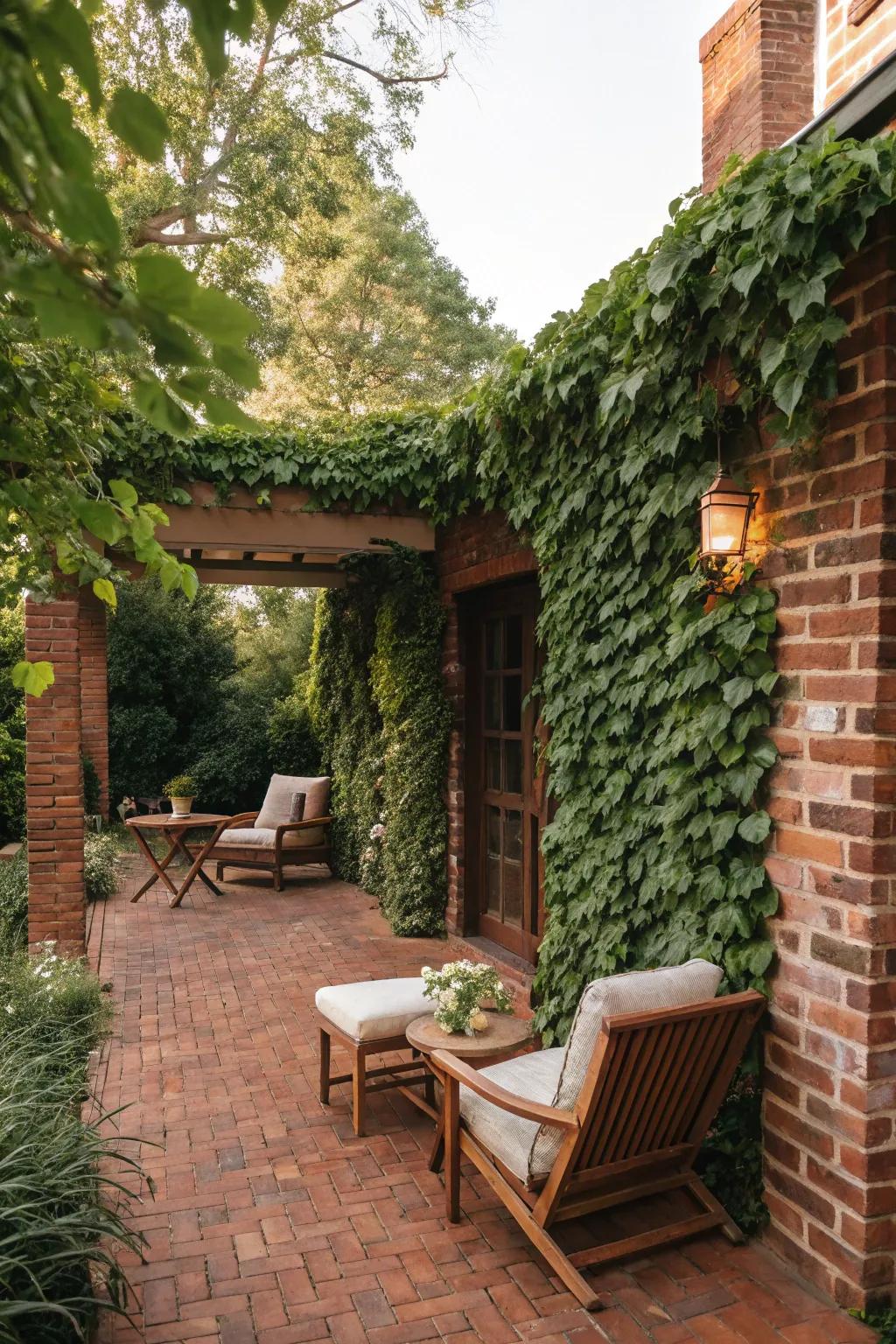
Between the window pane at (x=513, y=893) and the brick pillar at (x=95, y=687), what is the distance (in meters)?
6.15

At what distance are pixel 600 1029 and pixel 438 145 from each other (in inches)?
543

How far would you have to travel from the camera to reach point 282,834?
8.35 m

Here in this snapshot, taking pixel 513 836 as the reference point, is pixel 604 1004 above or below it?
above

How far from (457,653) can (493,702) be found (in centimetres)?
50

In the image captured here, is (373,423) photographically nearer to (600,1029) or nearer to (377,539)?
(377,539)

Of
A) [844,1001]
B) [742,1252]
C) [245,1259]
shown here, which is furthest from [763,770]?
[245,1259]

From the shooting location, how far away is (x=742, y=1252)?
2.87 m

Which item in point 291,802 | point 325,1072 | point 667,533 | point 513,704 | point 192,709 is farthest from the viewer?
point 192,709

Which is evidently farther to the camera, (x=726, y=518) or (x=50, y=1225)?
(x=726, y=518)

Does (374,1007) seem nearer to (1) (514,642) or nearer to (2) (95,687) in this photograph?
(1) (514,642)

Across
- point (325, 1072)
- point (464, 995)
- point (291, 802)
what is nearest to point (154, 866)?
point (291, 802)

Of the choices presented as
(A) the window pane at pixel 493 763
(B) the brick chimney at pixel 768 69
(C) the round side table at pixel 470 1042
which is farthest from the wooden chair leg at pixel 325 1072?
(B) the brick chimney at pixel 768 69

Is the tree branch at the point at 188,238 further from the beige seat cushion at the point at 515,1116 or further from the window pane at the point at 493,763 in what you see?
the beige seat cushion at the point at 515,1116

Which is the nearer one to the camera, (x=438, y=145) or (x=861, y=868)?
(x=861, y=868)
